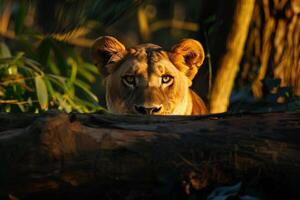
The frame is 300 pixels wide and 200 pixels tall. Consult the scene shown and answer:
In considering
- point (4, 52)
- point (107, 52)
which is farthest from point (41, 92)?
point (4, 52)

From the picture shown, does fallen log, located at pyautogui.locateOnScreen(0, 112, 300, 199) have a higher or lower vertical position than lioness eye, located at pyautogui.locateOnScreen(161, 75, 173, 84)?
lower

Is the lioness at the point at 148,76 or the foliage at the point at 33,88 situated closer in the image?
the lioness at the point at 148,76

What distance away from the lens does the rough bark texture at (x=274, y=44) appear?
20.2 ft

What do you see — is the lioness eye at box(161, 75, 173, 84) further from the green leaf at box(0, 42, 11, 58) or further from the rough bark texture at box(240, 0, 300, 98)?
the green leaf at box(0, 42, 11, 58)

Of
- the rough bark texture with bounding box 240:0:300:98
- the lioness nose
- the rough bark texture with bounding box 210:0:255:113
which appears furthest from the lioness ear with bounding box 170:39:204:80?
the rough bark texture with bounding box 240:0:300:98

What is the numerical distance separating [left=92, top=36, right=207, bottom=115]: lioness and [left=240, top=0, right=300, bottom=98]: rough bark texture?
1194 mm

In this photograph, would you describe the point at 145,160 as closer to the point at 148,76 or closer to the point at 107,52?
the point at 148,76

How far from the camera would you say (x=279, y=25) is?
6199 mm

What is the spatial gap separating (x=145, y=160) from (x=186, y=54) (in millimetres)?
2182

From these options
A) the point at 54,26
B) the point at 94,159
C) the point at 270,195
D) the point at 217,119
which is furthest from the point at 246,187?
the point at 54,26

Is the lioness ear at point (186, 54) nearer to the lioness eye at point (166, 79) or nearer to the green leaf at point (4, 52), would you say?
the lioness eye at point (166, 79)

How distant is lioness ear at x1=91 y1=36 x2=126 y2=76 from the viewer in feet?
16.3

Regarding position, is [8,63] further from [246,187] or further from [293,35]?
[246,187]

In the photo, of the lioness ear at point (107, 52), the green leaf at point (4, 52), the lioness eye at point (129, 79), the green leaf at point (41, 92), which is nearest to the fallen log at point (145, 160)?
the lioness eye at point (129, 79)
